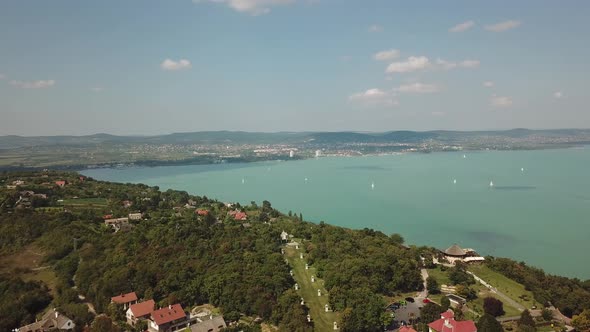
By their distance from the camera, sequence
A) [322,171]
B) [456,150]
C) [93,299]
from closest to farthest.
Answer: [93,299]
[322,171]
[456,150]

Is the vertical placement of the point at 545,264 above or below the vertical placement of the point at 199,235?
below

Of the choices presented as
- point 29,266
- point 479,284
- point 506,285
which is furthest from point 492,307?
point 29,266

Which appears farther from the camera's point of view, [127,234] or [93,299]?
[127,234]

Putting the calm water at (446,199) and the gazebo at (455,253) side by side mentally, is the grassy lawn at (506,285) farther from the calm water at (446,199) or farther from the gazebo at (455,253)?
the calm water at (446,199)

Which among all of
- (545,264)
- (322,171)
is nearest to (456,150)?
(322,171)

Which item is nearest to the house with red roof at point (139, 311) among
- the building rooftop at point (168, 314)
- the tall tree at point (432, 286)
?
the building rooftop at point (168, 314)

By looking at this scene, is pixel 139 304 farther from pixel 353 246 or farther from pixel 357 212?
pixel 357 212

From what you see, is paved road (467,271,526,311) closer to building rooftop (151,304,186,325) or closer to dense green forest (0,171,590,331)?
dense green forest (0,171,590,331)
